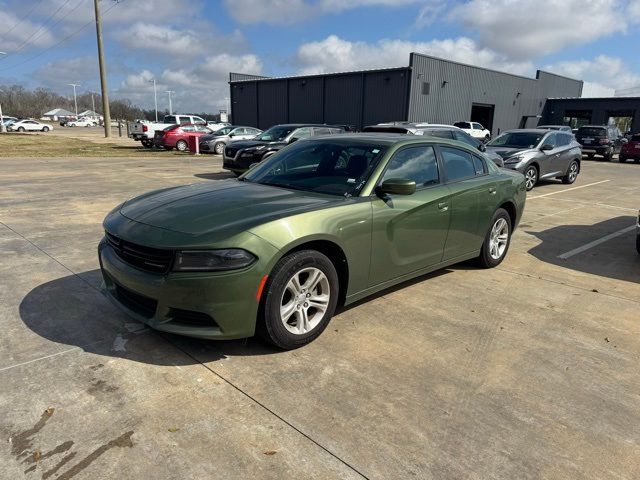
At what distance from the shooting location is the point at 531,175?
12648mm

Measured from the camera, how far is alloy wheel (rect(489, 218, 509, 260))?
18.0 feet

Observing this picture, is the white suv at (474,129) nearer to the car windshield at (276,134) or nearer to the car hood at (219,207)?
the car windshield at (276,134)

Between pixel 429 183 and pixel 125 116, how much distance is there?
394ft

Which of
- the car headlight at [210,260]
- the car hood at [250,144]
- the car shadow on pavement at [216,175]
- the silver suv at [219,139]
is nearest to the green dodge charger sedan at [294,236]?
the car headlight at [210,260]

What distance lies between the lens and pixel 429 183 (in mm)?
4508

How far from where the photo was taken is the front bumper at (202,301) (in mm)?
2994

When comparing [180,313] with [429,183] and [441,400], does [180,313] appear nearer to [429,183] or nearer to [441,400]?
[441,400]

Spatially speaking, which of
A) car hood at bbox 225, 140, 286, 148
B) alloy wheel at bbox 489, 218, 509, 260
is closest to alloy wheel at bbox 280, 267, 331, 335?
alloy wheel at bbox 489, 218, 509, 260

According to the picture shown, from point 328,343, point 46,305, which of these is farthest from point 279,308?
point 46,305

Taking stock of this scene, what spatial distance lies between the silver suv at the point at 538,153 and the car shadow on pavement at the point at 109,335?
1041cm

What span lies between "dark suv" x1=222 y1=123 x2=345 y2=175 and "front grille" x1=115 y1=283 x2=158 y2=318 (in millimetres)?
9003

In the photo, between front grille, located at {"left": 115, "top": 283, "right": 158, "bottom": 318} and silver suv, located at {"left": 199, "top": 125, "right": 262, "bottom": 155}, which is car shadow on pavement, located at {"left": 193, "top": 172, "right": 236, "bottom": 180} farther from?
front grille, located at {"left": 115, "top": 283, "right": 158, "bottom": 318}

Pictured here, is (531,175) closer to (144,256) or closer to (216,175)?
(216,175)

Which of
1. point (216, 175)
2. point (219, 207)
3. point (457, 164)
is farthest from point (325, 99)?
point (219, 207)
